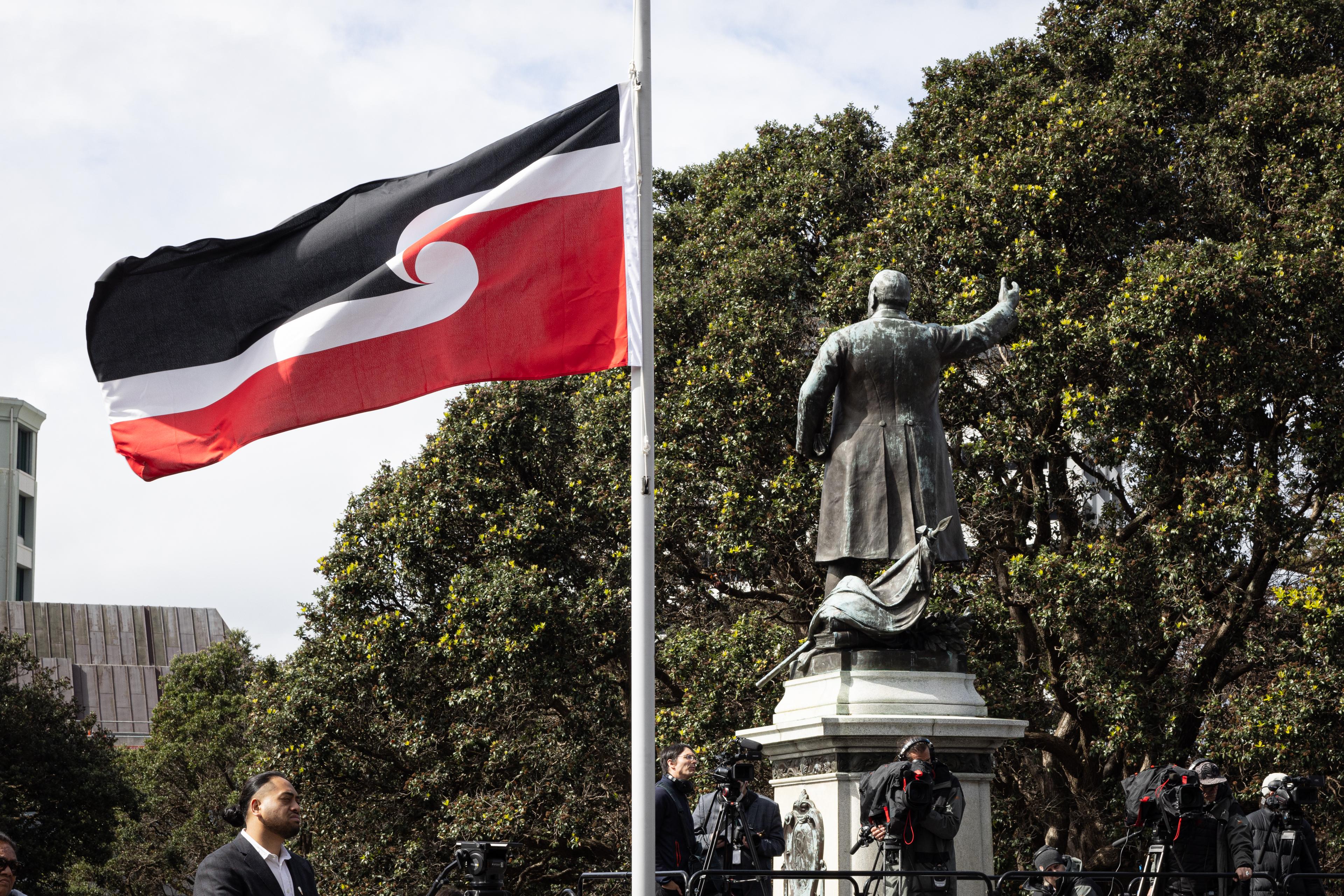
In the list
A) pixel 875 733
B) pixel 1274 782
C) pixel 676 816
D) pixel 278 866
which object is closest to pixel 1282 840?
pixel 1274 782

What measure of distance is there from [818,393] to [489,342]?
3107 millimetres

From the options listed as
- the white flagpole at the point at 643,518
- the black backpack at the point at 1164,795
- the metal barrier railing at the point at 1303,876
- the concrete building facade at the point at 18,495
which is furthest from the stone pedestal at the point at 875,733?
the concrete building facade at the point at 18,495

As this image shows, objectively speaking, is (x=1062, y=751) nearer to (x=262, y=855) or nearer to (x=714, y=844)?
(x=714, y=844)

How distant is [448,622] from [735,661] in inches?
154

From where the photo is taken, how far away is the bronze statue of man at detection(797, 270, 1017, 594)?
28.3ft

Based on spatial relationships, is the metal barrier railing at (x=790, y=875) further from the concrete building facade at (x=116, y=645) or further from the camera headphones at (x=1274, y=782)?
the concrete building facade at (x=116, y=645)

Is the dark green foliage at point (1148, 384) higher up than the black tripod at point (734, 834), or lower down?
higher up

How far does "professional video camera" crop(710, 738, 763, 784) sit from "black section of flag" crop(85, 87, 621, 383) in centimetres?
326

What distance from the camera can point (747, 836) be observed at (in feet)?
24.4

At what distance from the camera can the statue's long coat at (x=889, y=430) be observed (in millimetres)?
8633

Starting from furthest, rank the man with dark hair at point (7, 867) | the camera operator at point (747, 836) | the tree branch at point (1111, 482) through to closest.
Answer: the tree branch at point (1111, 482) → the camera operator at point (747, 836) → the man with dark hair at point (7, 867)

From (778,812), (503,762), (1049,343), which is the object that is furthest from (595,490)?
(778,812)

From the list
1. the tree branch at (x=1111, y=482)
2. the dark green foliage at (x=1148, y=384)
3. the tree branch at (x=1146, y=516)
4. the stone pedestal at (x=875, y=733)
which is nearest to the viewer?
the stone pedestal at (x=875, y=733)

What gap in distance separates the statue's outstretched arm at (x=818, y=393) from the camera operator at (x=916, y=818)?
2.32 meters
